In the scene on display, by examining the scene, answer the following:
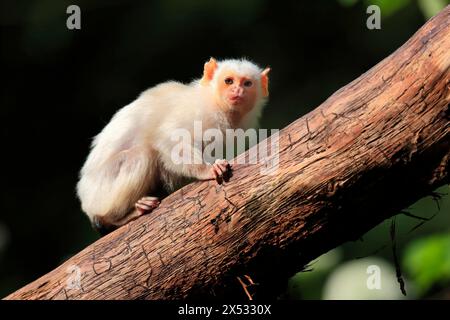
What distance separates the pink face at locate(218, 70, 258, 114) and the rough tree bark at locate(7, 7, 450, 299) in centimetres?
116

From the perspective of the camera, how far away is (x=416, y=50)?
3.52m

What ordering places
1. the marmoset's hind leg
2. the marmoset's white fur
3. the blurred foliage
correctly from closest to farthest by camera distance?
the marmoset's hind leg → the marmoset's white fur → the blurred foliage

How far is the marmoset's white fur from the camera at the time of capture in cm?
471

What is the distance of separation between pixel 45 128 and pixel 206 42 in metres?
2.44

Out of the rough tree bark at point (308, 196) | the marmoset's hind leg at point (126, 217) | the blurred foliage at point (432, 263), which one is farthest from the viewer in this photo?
the blurred foliage at point (432, 263)

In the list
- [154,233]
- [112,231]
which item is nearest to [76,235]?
[112,231]

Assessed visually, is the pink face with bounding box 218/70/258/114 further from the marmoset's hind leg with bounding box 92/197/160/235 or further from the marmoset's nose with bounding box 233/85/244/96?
the marmoset's hind leg with bounding box 92/197/160/235

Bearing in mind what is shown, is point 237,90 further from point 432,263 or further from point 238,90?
point 432,263

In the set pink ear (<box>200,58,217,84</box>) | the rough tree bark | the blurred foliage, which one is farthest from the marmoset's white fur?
the blurred foliage

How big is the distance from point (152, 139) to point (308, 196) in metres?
1.50

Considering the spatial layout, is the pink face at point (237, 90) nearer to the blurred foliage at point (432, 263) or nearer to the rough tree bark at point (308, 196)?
the rough tree bark at point (308, 196)

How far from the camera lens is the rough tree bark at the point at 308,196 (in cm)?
350

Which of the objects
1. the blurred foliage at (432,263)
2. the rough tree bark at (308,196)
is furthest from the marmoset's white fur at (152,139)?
the blurred foliage at (432,263)

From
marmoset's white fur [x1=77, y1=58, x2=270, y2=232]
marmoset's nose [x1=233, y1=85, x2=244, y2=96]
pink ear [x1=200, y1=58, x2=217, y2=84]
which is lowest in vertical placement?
marmoset's white fur [x1=77, y1=58, x2=270, y2=232]
